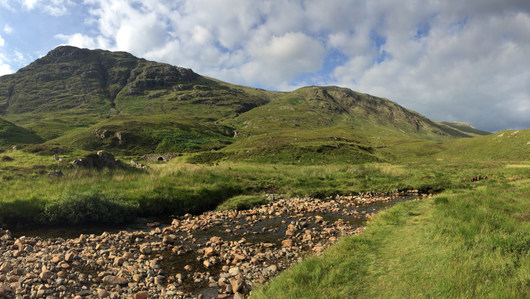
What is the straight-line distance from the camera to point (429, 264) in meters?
7.04

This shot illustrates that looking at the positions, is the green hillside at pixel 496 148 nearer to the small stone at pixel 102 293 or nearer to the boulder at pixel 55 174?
the small stone at pixel 102 293

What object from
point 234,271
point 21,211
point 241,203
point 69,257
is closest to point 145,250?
point 69,257

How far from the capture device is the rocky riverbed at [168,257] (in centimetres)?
770

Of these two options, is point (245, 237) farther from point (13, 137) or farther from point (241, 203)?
point (13, 137)

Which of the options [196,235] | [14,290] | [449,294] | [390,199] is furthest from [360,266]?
[390,199]

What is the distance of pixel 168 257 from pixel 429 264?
9.88 meters

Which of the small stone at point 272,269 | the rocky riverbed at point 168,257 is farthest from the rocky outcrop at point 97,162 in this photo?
the small stone at point 272,269

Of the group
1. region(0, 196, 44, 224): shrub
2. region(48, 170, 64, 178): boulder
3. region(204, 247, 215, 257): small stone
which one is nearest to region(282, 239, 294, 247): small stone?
region(204, 247, 215, 257): small stone

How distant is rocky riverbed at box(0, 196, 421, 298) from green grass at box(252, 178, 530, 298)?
1.85 meters

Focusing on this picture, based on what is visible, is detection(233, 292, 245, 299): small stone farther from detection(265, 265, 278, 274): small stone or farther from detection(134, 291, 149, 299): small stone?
detection(134, 291, 149, 299): small stone

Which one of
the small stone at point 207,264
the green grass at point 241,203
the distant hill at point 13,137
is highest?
the distant hill at point 13,137

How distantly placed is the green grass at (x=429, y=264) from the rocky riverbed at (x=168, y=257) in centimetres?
185

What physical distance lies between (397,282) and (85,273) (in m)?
10.6

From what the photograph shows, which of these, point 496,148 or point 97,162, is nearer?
point 97,162
